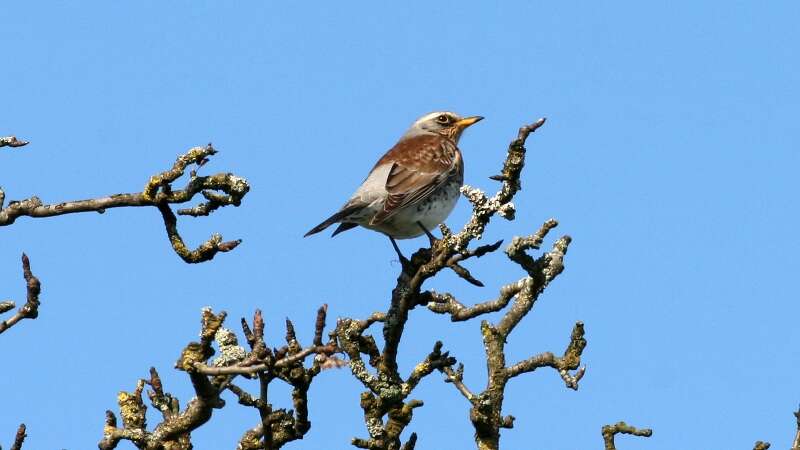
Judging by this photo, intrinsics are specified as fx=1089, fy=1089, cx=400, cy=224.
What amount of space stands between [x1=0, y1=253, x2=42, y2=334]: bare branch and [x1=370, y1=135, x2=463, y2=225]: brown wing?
4293 millimetres

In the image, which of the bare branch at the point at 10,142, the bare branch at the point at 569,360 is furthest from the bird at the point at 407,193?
the bare branch at the point at 10,142

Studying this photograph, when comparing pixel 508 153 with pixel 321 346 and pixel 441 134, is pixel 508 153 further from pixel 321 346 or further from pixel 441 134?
pixel 441 134

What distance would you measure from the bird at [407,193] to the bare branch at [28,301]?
401cm

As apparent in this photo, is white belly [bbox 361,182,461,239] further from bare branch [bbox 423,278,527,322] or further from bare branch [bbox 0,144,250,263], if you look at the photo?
bare branch [bbox 0,144,250,263]

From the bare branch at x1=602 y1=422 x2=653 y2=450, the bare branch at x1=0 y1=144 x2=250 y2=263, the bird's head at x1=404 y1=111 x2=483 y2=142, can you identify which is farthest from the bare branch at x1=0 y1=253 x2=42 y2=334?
the bird's head at x1=404 y1=111 x2=483 y2=142

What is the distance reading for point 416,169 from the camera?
10.7 m

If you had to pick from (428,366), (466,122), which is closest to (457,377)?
(428,366)

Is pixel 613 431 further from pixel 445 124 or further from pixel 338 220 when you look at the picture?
pixel 445 124

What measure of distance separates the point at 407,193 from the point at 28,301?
4931 mm

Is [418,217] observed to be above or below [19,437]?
above

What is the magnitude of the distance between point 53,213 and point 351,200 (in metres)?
4.60

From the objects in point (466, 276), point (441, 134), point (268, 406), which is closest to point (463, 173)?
point (441, 134)

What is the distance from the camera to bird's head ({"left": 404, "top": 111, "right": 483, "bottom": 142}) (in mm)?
12875

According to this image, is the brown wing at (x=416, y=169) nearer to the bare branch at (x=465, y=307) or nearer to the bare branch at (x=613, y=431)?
the bare branch at (x=465, y=307)
